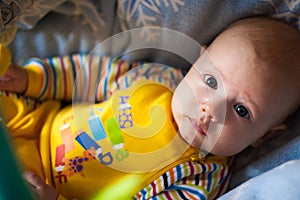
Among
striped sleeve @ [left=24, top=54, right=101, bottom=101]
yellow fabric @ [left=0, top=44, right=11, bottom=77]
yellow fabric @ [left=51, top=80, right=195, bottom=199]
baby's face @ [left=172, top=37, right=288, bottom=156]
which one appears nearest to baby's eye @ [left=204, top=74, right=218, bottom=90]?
baby's face @ [left=172, top=37, right=288, bottom=156]

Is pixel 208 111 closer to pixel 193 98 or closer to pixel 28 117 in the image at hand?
pixel 193 98

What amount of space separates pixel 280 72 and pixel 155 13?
27 centimetres

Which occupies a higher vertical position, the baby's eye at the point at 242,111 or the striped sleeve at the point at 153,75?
the baby's eye at the point at 242,111

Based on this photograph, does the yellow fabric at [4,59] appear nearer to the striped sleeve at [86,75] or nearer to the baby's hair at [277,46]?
the striped sleeve at [86,75]

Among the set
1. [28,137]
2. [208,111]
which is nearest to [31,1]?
[28,137]

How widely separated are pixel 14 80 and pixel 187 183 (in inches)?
15.5

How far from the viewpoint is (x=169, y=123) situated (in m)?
0.85

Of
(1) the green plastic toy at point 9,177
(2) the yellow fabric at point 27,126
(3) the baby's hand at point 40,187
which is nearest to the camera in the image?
(1) the green plastic toy at point 9,177

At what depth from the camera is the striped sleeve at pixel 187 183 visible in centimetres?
82

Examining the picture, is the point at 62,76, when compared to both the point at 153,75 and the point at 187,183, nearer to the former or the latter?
the point at 153,75

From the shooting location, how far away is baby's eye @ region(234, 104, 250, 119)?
0.79 m

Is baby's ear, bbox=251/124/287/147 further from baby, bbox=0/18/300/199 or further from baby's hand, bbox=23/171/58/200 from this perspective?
baby's hand, bbox=23/171/58/200

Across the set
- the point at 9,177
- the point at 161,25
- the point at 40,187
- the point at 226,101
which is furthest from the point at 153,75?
the point at 9,177

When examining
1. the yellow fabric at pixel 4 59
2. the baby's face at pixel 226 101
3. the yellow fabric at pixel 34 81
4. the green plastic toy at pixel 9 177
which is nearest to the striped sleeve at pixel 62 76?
the yellow fabric at pixel 34 81
